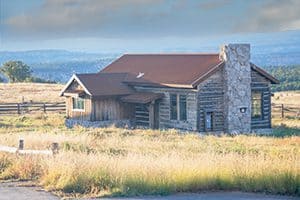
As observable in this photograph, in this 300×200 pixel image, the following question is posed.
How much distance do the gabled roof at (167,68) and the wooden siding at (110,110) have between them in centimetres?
177

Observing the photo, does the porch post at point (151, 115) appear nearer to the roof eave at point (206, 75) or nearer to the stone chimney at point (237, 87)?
the roof eave at point (206, 75)

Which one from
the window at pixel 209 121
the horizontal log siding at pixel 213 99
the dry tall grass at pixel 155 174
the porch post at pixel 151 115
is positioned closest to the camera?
the dry tall grass at pixel 155 174

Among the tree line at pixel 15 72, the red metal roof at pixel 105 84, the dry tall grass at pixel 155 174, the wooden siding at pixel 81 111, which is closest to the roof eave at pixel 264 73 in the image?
the red metal roof at pixel 105 84

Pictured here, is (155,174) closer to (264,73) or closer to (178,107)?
(178,107)

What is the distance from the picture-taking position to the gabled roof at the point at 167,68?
37.2 metres

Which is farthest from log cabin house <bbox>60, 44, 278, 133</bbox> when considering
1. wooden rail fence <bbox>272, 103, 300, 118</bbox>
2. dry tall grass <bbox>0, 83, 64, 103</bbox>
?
dry tall grass <bbox>0, 83, 64, 103</bbox>

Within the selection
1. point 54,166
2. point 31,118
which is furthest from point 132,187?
point 31,118

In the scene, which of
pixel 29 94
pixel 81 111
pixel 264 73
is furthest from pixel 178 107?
pixel 29 94

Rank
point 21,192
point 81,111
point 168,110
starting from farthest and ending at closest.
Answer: point 81,111, point 168,110, point 21,192

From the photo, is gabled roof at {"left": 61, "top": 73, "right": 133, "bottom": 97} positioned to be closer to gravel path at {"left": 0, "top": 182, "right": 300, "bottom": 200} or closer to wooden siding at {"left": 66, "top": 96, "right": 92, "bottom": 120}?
wooden siding at {"left": 66, "top": 96, "right": 92, "bottom": 120}

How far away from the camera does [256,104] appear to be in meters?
39.7

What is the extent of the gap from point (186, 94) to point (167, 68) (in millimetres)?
4533

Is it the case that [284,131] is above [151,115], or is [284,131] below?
below

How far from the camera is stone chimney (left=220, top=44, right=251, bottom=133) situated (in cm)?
3762
